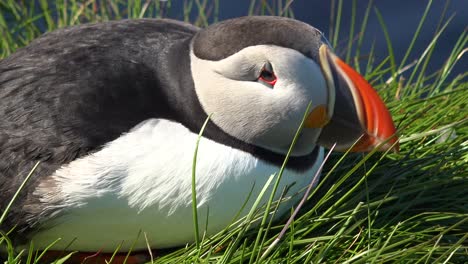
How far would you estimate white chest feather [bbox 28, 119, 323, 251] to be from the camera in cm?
372

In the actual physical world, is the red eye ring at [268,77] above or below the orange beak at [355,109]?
above

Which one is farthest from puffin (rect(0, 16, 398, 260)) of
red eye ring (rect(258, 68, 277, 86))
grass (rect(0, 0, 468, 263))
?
grass (rect(0, 0, 468, 263))

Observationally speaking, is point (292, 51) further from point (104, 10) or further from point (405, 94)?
point (104, 10)

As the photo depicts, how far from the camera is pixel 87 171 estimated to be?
12.2 feet

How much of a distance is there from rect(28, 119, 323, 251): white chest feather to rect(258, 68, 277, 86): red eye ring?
0.89ft

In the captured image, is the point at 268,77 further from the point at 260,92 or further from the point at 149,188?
the point at 149,188

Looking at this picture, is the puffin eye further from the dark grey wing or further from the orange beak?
the dark grey wing

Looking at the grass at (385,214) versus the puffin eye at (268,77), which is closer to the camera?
the grass at (385,214)

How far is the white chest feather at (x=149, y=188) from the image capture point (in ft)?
12.2

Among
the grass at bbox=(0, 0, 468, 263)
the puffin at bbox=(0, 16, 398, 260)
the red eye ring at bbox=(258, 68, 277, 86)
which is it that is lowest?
the grass at bbox=(0, 0, 468, 263)

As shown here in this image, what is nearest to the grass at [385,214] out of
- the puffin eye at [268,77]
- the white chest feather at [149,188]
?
the white chest feather at [149,188]

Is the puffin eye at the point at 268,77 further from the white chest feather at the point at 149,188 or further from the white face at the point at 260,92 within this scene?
the white chest feather at the point at 149,188

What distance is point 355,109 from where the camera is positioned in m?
3.85

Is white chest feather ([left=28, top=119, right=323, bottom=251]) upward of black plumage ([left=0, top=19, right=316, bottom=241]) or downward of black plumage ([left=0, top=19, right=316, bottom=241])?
downward
